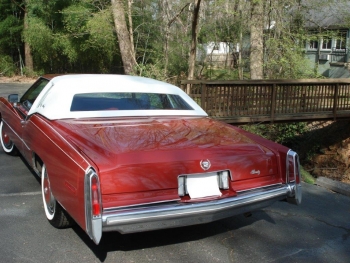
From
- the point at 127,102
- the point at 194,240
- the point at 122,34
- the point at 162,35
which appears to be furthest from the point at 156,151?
the point at 162,35

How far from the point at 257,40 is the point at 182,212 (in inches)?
418

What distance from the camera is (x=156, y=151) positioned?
3.47 meters

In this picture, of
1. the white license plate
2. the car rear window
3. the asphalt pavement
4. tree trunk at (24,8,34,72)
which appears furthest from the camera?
tree trunk at (24,8,34,72)

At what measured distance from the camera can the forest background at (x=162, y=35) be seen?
515 inches

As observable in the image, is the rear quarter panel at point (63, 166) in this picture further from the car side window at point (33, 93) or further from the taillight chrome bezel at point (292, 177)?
the taillight chrome bezel at point (292, 177)

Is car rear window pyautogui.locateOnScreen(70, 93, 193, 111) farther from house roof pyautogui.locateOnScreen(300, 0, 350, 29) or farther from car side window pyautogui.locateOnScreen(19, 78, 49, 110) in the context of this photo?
house roof pyautogui.locateOnScreen(300, 0, 350, 29)

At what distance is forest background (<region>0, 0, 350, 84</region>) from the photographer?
13.1 meters

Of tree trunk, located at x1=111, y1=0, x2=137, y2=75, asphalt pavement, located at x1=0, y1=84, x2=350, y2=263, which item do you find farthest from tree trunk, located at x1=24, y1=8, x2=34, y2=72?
asphalt pavement, located at x1=0, y1=84, x2=350, y2=263

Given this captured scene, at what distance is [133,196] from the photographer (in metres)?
3.23

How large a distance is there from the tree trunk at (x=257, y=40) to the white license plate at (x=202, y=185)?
9.82 meters

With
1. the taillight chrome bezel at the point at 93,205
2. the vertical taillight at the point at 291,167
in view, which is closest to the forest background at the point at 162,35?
the vertical taillight at the point at 291,167

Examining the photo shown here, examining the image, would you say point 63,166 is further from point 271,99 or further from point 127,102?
point 271,99

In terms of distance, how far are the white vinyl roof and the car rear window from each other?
1.9 inches

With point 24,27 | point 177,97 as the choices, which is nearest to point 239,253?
point 177,97
